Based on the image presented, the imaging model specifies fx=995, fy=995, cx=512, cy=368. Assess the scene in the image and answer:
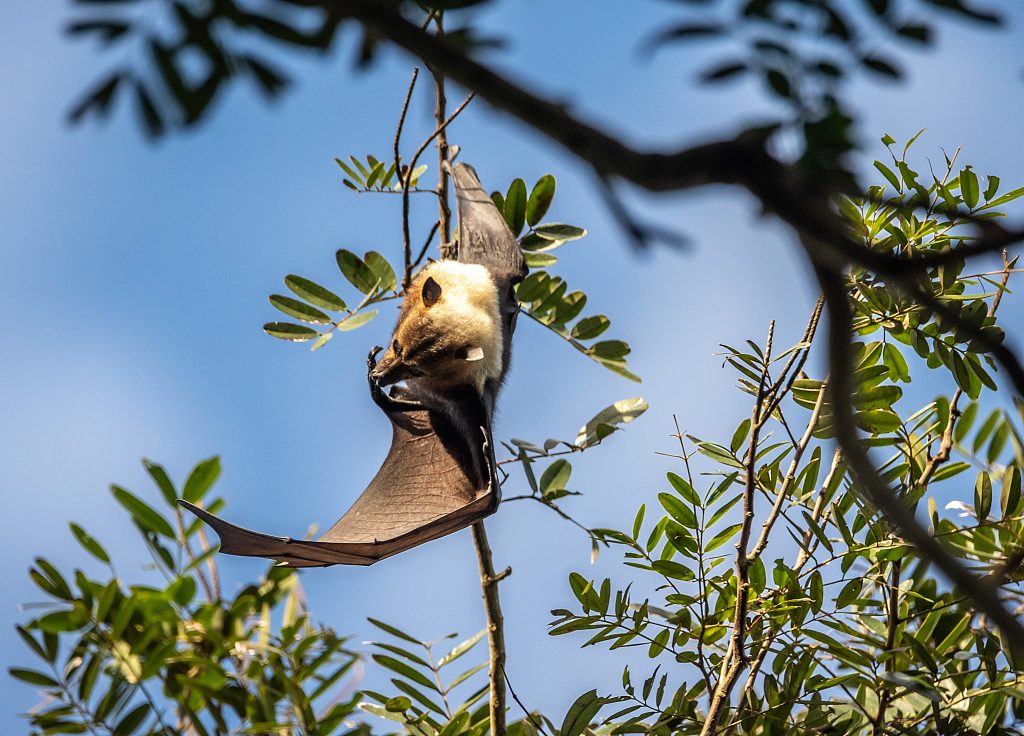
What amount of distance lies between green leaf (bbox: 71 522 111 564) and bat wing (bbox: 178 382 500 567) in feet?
2.82

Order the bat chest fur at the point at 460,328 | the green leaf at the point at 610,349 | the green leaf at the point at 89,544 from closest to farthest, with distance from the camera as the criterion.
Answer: the green leaf at the point at 89,544, the green leaf at the point at 610,349, the bat chest fur at the point at 460,328

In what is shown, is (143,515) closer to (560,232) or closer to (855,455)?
(855,455)

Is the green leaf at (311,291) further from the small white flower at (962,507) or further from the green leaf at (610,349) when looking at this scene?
the small white flower at (962,507)

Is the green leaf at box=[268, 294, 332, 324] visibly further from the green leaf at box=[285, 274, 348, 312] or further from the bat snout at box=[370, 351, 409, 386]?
the bat snout at box=[370, 351, 409, 386]

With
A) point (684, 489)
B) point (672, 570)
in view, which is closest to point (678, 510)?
point (684, 489)

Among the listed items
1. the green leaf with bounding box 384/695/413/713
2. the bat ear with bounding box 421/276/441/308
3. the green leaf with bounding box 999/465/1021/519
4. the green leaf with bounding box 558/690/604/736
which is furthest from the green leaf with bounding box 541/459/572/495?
the green leaf with bounding box 999/465/1021/519

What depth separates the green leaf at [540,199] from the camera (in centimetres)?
448

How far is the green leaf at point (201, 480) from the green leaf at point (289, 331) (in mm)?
1334

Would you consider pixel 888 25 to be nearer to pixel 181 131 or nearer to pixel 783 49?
pixel 783 49

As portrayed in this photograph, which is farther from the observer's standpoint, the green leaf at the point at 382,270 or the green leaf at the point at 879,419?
the green leaf at the point at 382,270

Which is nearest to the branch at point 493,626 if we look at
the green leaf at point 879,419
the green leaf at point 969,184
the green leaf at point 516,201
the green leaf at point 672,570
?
the green leaf at point 672,570

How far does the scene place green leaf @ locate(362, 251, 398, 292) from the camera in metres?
4.23

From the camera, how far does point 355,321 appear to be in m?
4.23

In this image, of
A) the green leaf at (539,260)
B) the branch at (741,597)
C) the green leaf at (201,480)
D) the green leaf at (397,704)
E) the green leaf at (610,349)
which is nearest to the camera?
the green leaf at (201,480)
